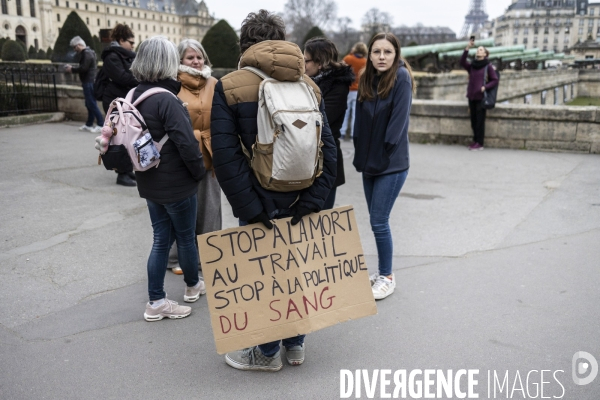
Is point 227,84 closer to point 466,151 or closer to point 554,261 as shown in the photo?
point 554,261

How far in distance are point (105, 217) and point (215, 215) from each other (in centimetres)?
203

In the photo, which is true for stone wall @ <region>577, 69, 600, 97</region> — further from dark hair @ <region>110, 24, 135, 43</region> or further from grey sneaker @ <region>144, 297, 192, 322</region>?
grey sneaker @ <region>144, 297, 192, 322</region>

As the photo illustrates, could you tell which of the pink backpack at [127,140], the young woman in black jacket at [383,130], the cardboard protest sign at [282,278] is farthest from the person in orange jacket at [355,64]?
the cardboard protest sign at [282,278]

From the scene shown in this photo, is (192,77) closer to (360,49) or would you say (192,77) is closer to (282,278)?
(282,278)

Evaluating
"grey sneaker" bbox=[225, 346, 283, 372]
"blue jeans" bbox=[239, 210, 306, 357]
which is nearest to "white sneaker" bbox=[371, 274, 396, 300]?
"blue jeans" bbox=[239, 210, 306, 357]

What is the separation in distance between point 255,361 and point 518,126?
8533 millimetres

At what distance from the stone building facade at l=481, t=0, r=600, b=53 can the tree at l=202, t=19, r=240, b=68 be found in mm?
141844

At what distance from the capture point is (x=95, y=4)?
376 ft

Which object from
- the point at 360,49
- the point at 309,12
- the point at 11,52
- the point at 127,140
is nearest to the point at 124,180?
the point at 127,140

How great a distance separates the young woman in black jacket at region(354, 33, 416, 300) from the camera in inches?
155

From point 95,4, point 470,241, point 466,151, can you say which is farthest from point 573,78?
point 95,4

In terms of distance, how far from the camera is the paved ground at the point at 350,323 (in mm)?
3133

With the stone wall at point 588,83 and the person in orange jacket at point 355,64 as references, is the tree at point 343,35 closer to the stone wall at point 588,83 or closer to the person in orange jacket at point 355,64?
the stone wall at point 588,83

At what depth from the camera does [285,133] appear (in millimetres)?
2736
